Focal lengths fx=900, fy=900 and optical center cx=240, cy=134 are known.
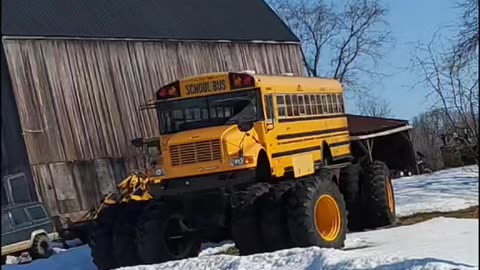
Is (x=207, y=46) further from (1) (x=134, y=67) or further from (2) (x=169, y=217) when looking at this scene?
(2) (x=169, y=217)

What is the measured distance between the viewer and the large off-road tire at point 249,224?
15.5 metres

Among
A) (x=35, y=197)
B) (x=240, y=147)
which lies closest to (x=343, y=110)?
(x=240, y=147)

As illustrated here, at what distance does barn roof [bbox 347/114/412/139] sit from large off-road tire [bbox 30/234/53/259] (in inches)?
383

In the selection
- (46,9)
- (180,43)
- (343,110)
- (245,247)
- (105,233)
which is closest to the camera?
(245,247)

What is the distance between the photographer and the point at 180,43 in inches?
1531

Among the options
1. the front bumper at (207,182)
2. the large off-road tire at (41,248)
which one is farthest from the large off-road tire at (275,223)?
the large off-road tire at (41,248)

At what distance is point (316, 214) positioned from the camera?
15.9 metres

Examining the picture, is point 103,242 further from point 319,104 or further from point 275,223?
point 319,104

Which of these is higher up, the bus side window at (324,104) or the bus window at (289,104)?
the bus window at (289,104)

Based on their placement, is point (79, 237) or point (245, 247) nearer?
point (245, 247)

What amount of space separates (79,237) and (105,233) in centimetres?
1251

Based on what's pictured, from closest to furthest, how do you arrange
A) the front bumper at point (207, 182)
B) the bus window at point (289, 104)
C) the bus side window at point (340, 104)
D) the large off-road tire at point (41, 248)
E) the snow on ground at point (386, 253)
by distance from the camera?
the snow on ground at point (386, 253), the front bumper at point (207, 182), the bus window at point (289, 104), the bus side window at point (340, 104), the large off-road tire at point (41, 248)

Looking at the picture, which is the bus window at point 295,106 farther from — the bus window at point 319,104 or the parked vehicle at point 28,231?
the parked vehicle at point 28,231

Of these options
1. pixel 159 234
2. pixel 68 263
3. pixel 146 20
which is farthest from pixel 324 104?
pixel 146 20
